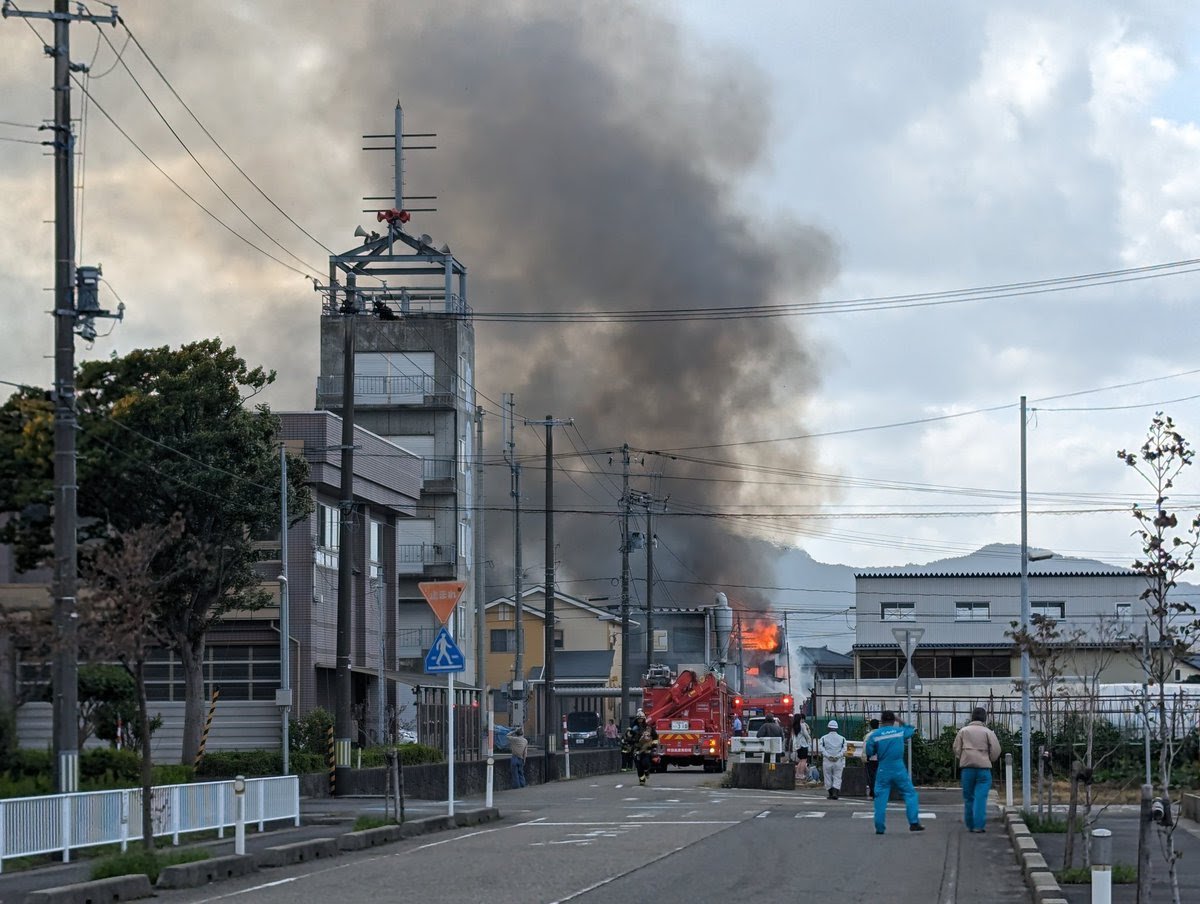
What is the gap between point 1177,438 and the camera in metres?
13.7

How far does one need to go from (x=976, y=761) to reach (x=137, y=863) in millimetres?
10599

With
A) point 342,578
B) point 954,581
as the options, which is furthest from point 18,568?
point 954,581

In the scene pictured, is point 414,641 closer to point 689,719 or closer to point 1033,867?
point 689,719

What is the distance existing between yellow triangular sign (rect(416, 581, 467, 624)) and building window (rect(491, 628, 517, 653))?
6641cm

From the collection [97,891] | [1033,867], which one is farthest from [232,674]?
[1033,867]

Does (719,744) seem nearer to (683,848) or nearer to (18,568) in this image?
(18,568)

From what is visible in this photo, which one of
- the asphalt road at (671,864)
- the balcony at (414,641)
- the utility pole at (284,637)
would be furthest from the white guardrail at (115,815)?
the balcony at (414,641)

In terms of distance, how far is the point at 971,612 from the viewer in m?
77.3

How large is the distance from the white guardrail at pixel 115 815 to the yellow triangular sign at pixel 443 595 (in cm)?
339

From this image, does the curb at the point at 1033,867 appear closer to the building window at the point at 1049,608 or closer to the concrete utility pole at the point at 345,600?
the concrete utility pole at the point at 345,600

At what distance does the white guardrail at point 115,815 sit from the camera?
59.1 feet

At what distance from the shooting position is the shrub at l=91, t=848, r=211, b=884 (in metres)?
16.2

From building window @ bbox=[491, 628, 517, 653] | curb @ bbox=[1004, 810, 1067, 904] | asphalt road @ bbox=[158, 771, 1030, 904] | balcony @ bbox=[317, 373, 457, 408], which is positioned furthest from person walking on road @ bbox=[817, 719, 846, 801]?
building window @ bbox=[491, 628, 517, 653]

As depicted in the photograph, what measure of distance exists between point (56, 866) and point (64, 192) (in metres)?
9.22
